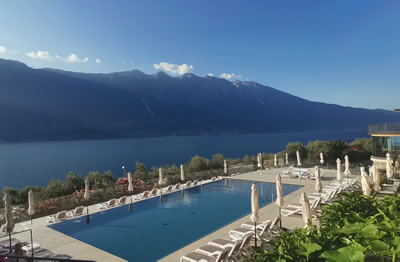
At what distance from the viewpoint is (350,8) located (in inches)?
1145

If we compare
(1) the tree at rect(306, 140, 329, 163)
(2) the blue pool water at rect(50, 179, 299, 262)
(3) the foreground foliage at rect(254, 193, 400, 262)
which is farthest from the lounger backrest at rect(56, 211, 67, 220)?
(1) the tree at rect(306, 140, 329, 163)

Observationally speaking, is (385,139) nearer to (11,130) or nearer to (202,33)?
(202,33)

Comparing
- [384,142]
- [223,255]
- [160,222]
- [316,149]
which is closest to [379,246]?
[223,255]

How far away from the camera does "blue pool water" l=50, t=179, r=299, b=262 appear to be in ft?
25.3

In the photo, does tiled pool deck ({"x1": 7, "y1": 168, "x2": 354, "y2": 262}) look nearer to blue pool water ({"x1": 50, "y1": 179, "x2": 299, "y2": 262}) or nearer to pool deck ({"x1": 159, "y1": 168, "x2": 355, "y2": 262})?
pool deck ({"x1": 159, "y1": 168, "x2": 355, "y2": 262})

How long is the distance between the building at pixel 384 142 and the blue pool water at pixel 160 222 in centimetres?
1035

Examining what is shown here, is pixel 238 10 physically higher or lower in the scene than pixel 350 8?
higher

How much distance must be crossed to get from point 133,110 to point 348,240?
15294 cm

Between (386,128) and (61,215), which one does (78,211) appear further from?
(386,128)

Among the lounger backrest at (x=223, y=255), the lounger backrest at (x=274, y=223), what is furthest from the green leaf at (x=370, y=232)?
the lounger backrest at (x=274, y=223)

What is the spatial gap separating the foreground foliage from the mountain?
135m

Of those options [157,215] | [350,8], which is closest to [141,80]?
[350,8]

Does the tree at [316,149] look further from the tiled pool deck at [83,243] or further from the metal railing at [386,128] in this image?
the tiled pool deck at [83,243]

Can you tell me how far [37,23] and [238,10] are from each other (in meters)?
27.2
